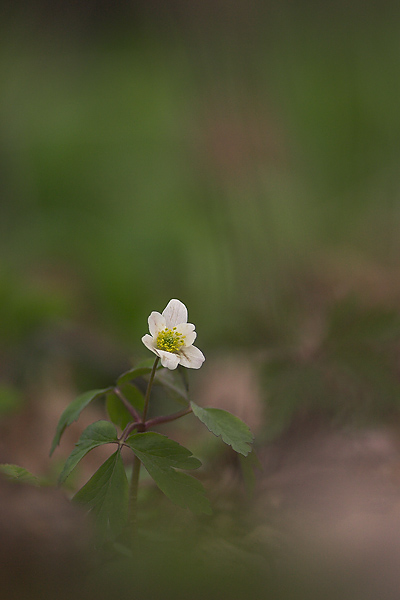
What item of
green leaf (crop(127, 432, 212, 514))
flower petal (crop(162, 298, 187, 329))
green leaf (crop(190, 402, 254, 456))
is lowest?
green leaf (crop(127, 432, 212, 514))

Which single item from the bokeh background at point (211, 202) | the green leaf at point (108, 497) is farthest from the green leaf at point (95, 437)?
the bokeh background at point (211, 202)

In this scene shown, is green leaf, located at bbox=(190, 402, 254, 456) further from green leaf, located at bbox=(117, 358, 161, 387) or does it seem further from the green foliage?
the green foliage

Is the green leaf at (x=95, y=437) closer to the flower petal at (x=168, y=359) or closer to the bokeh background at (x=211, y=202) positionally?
the flower petal at (x=168, y=359)

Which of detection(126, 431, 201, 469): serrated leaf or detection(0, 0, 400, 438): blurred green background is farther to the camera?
detection(0, 0, 400, 438): blurred green background

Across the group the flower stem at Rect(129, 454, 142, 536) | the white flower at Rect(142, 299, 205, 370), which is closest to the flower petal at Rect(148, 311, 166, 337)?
the white flower at Rect(142, 299, 205, 370)

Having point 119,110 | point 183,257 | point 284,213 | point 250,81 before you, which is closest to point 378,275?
point 183,257

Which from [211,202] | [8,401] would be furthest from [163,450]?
[211,202]
